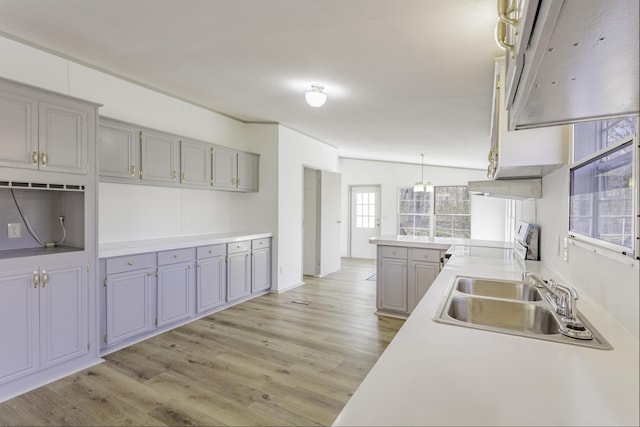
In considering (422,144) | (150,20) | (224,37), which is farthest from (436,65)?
(422,144)

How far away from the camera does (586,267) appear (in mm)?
1604

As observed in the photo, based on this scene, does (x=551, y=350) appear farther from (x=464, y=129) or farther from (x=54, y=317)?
(x=464, y=129)

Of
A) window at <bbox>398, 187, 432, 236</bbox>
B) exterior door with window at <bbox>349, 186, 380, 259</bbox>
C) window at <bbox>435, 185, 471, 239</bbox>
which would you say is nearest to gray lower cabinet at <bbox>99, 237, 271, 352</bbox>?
exterior door with window at <bbox>349, 186, 380, 259</bbox>

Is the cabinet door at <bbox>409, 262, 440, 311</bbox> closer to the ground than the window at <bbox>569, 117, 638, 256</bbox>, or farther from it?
closer to the ground

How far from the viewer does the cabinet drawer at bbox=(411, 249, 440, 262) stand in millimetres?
3889

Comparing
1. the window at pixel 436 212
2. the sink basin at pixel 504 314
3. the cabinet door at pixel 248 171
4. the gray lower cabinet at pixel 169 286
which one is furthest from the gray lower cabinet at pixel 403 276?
the window at pixel 436 212

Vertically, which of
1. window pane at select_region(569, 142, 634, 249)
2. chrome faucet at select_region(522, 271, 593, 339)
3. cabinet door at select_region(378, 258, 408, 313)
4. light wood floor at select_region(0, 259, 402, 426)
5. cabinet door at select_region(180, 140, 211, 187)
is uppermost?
cabinet door at select_region(180, 140, 211, 187)

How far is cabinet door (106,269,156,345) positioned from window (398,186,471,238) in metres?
6.34

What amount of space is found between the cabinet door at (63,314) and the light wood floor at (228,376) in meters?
0.20

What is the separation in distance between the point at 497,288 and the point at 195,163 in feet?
11.1

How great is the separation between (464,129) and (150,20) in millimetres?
3650

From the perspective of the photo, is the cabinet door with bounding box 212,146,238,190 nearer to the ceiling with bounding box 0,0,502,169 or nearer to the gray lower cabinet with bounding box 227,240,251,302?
the ceiling with bounding box 0,0,502,169

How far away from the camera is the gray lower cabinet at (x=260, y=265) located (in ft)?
15.7

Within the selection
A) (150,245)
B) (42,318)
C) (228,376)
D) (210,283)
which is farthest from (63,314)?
(210,283)
